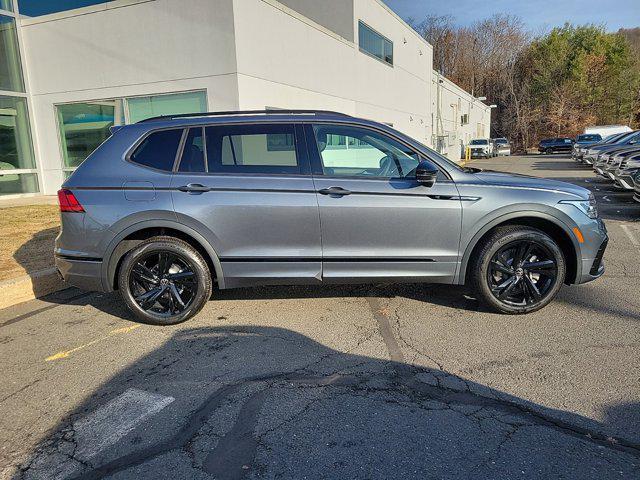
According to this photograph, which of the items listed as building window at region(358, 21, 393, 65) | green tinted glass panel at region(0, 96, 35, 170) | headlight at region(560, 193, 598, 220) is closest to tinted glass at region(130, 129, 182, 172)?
headlight at region(560, 193, 598, 220)

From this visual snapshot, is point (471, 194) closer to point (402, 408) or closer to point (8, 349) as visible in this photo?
point (402, 408)

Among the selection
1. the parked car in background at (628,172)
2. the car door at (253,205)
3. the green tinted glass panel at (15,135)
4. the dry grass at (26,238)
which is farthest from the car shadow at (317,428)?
the green tinted glass panel at (15,135)

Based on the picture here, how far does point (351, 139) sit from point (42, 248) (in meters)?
5.14

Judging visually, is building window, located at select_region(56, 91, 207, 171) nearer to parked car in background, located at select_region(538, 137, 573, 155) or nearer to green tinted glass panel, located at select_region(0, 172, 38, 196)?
green tinted glass panel, located at select_region(0, 172, 38, 196)

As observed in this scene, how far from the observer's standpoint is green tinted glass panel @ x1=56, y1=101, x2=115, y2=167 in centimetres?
1334

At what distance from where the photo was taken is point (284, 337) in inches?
160

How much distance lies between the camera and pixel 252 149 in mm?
4508

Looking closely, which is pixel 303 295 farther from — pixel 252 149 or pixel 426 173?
pixel 426 173

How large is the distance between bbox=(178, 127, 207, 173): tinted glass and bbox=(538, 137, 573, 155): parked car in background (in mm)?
46348

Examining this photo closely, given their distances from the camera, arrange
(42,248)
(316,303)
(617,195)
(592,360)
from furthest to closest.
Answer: (617,195) < (42,248) < (316,303) < (592,360)

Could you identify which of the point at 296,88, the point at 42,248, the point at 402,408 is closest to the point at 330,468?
the point at 402,408

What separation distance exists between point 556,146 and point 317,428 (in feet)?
162

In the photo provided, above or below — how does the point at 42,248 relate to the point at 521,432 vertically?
above

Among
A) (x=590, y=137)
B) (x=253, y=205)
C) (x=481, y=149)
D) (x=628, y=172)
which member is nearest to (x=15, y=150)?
(x=253, y=205)
